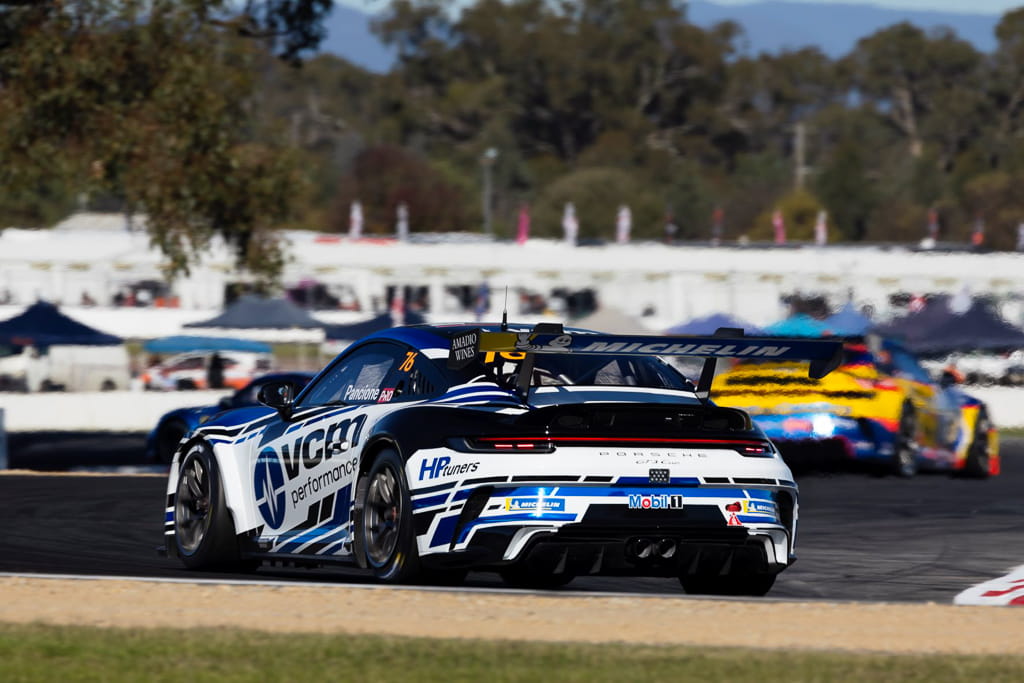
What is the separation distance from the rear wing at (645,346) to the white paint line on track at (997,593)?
1.47m

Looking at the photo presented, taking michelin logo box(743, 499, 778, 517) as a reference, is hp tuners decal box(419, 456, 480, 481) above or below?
above

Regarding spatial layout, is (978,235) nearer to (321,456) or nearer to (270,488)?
(270,488)

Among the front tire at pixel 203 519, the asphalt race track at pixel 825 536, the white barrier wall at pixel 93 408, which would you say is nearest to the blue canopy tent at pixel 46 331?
the white barrier wall at pixel 93 408

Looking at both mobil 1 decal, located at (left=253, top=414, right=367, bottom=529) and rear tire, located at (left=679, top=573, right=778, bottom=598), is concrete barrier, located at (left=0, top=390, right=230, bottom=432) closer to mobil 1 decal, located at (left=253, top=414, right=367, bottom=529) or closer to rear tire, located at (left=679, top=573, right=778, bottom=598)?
mobil 1 decal, located at (left=253, top=414, right=367, bottom=529)

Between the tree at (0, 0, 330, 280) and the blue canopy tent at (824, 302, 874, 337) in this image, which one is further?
the blue canopy tent at (824, 302, 874, 337)

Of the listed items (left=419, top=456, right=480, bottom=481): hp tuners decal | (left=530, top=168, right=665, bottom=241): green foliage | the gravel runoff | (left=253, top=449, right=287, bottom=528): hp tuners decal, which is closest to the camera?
the gravel runoff

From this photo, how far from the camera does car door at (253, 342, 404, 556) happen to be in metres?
9.67

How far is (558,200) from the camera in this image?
12056 centimetres

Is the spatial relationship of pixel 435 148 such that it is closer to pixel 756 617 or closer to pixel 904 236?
pixel 904 236

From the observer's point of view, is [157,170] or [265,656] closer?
[265,656]

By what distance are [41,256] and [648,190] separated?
229 ft

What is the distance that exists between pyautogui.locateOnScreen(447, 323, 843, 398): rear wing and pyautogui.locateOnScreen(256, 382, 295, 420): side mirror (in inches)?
55.1

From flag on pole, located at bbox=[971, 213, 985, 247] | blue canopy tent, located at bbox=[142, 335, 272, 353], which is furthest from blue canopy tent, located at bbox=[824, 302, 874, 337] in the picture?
flag on pole, located at bbox=[971, 213, 985, 247]

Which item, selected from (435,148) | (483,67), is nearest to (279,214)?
(435,148)
